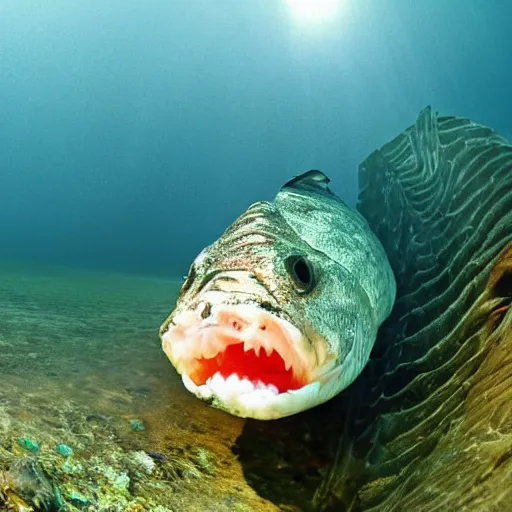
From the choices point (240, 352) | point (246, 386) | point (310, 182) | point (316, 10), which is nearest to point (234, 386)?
point (246, 386)

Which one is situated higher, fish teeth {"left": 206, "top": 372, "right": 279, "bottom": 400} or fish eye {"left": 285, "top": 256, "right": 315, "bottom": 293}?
fish eye {"left": 285, "top": 256, "right": 315, "bottom": 293}

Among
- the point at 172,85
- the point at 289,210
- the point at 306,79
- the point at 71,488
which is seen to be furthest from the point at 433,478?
the point at 172,85

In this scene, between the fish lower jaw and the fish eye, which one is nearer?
the fish lower jaw

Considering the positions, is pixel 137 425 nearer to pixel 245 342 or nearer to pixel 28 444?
pixel 28 444

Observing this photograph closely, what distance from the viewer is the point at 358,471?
265 centimetres

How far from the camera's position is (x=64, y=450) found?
7.75 ft

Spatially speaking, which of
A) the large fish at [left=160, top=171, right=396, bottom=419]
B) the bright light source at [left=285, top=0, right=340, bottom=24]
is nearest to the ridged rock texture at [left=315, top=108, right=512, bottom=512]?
the large fish at [left=160, top=171, right=396, bottom=419]

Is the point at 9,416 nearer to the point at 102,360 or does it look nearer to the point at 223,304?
the point at 223,304

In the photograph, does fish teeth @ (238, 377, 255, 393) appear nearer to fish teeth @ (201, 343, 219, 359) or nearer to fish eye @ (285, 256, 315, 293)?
fish teeth @ (201, 343, 219, 359)

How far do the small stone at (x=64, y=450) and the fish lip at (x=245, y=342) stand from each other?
0.72 meters

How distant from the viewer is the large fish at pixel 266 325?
2104mm

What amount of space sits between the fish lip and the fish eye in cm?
30

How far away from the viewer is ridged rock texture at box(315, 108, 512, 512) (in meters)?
1.80

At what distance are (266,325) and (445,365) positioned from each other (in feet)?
4.32
